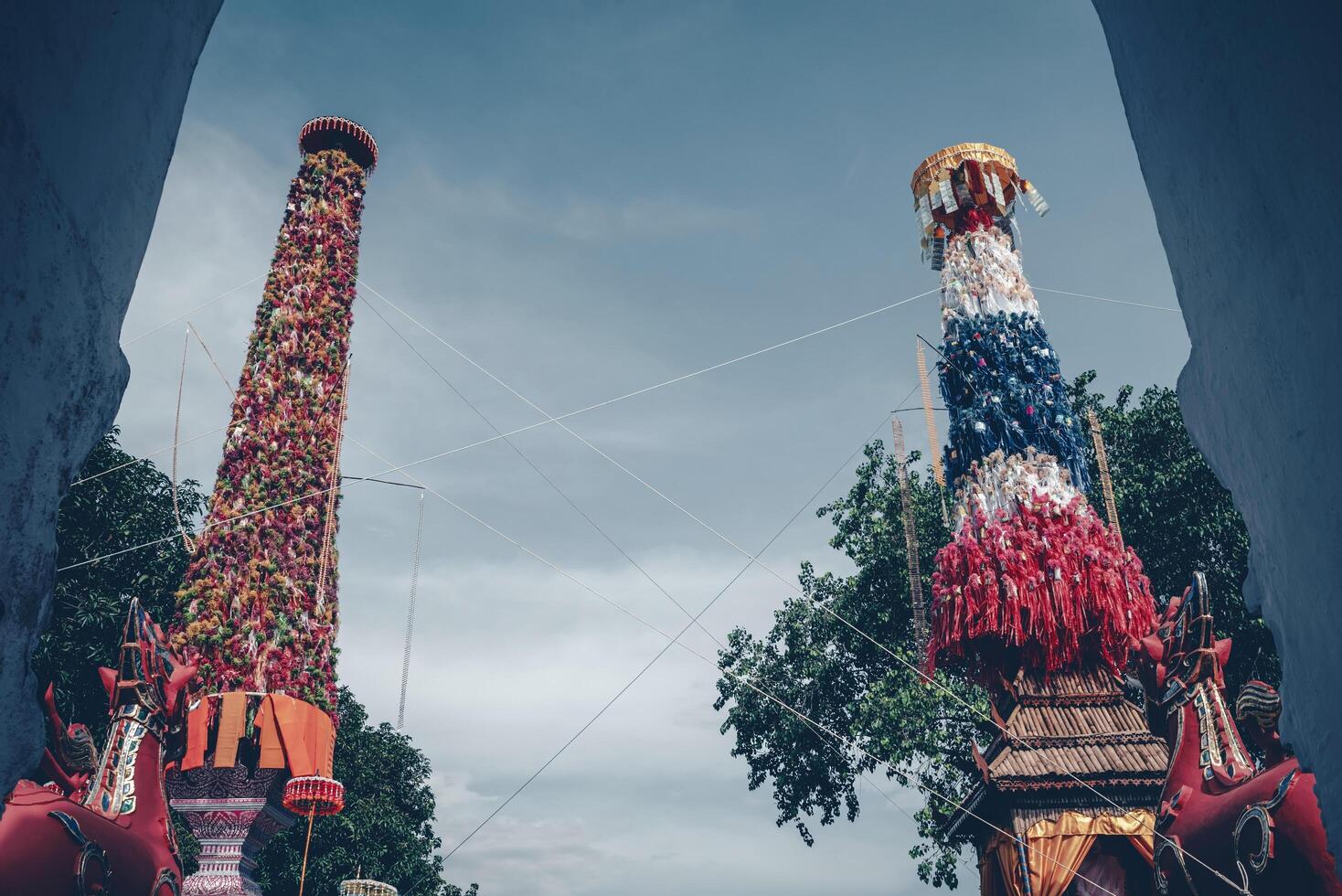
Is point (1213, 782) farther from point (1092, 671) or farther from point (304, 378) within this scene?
point (304, 378)

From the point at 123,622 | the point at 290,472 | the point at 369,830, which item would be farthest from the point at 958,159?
the point at 369,830

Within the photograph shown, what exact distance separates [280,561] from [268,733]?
222cm

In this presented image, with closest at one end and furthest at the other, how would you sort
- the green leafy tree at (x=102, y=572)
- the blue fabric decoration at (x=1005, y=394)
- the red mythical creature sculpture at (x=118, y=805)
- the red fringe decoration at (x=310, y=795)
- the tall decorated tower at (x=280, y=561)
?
the red mythical creature sculpture at (x=118, y=805) → the tall decorated tower at (x=280, y=561) → the red fringe decoration at (x=310, y=795) → the blue fabric decoration at (x=1005, y=394) → the green leafy tree at (x=102, y=572)

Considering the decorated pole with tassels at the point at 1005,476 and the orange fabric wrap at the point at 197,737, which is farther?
the decorated pole with tassels at the point at 1005,476

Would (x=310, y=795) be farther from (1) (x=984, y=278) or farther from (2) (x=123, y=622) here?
(1) (x=984, y=278)

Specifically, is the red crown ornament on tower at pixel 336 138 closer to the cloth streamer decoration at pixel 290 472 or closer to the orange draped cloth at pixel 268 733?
the cloth streamer decoration at pixel 290 472

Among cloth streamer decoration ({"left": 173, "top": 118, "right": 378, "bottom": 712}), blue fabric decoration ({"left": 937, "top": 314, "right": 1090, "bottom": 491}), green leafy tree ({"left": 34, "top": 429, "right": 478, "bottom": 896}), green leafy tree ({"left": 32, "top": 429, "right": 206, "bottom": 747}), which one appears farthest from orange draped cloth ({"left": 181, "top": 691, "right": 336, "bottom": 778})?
blue fabric decoration ({"left": 937, "top": 314, "right": 1090, "bottom": 491})

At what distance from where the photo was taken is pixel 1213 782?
904 centimetres

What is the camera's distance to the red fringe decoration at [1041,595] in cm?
1180

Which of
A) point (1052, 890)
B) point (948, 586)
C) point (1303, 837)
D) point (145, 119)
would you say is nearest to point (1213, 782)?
point (1303, 837)

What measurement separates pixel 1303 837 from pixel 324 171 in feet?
47.8

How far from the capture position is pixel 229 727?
11031mm

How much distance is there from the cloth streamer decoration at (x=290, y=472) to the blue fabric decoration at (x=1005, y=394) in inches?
348

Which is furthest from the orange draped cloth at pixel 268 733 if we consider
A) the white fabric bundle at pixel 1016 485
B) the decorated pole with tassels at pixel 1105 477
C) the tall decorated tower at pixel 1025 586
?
the decorated pole with tassels at pixel 1105 477
